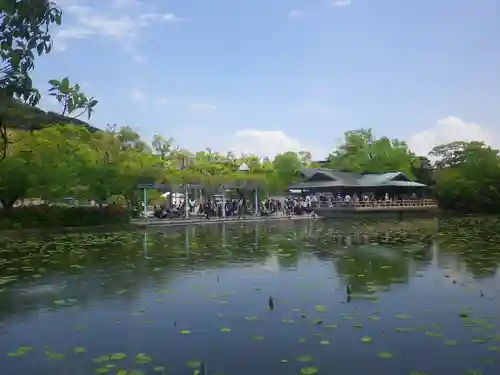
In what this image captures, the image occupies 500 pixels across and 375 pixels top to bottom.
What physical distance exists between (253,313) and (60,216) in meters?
19.5

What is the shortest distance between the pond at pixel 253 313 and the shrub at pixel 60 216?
33.5 ft

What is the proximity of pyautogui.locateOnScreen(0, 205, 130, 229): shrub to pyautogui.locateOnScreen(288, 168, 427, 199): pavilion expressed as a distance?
73.4ft

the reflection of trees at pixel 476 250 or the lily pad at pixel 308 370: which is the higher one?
the reflection of trees at pixel 476 250

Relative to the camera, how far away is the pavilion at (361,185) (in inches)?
1789

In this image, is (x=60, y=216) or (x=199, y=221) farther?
(x=199, y=221)

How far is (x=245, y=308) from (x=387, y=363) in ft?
9.29

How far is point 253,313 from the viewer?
7.50 meters

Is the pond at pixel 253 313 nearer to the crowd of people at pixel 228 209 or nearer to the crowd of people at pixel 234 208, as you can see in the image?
the crowd of people at pixel 228 209

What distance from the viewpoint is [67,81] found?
31.5 feet

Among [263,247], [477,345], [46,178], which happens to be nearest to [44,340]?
[477,345]

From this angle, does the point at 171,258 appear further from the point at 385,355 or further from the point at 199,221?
the point at 199,221

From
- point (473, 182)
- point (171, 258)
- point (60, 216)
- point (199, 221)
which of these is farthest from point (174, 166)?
point (171, 258)

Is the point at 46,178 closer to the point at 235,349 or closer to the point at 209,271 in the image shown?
the point at 209,271

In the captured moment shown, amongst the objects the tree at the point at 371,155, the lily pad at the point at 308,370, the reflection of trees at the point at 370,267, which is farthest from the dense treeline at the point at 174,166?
the lily pad at the point at 308,370
